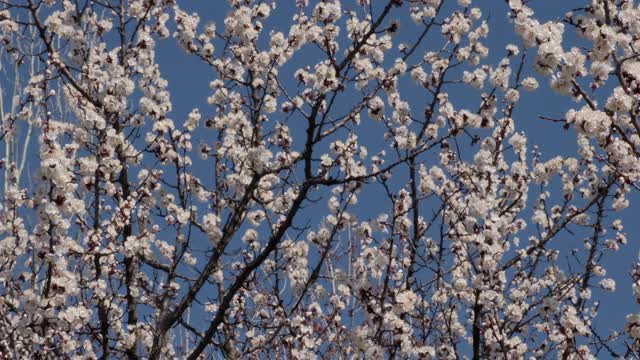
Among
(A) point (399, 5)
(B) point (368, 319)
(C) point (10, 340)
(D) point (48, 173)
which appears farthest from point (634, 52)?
(C) point (10, 340)

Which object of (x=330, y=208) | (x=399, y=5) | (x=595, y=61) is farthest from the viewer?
(x=330, y=208)

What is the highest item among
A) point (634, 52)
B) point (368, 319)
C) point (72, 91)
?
point (72, 91)

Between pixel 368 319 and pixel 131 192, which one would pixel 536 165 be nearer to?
pixel 368 319

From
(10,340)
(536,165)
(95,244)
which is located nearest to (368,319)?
(95,244)

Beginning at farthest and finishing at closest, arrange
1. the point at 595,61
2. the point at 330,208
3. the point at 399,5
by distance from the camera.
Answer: the point at 330,208
the point at 399,5
the point at 595,61

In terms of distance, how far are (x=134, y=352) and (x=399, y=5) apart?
3.23 metres

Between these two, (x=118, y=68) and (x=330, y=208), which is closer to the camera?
(x=118, y=68)

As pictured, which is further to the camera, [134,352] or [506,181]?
[506,181]

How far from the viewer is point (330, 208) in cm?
782

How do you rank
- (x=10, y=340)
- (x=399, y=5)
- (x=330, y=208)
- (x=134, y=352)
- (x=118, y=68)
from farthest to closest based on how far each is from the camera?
(x=330, y=208) < (x=118, y=68) < (x=134, y=352) < (x=399, y=5) < (x=10, y=340)

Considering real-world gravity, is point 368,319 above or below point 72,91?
below

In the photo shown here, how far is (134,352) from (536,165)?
3895mm

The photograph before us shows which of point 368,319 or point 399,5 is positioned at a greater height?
point 399,5

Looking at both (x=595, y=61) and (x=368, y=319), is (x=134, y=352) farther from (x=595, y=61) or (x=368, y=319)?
(x=595, y=61)
